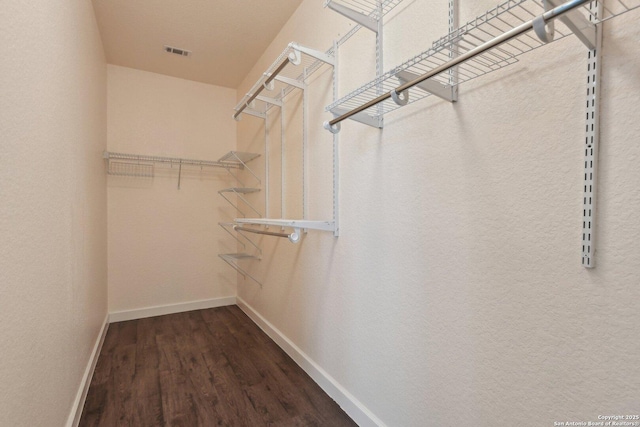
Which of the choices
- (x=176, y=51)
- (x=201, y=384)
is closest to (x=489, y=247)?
(x=201, y=384)

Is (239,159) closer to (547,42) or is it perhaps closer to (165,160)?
(165,160)

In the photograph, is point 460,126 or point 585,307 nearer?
point 585,307

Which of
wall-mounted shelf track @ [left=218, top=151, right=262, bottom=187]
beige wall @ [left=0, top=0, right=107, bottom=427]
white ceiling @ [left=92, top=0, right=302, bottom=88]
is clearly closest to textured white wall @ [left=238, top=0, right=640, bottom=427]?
white ceiling @ [left=92, top=0, right=302, bottom=88]

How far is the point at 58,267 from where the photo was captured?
127 centimetres

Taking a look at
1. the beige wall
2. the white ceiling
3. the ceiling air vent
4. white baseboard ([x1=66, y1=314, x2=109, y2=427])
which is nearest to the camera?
the beige wall

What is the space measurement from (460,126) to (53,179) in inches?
61.2

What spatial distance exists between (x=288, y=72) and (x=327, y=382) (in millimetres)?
2072

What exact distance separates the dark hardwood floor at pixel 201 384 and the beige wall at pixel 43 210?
255 mm

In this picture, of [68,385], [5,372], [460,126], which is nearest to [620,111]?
[460,126]

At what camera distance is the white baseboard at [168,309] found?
117 inches

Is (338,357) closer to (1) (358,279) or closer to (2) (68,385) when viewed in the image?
(1) (358,279)

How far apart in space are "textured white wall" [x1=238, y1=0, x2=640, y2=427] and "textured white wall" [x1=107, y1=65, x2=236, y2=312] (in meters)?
2.16

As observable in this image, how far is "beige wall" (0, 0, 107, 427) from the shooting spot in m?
0.84

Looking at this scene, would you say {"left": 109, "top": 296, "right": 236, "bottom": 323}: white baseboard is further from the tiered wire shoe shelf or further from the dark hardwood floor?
the tiered wire shoe shelf
